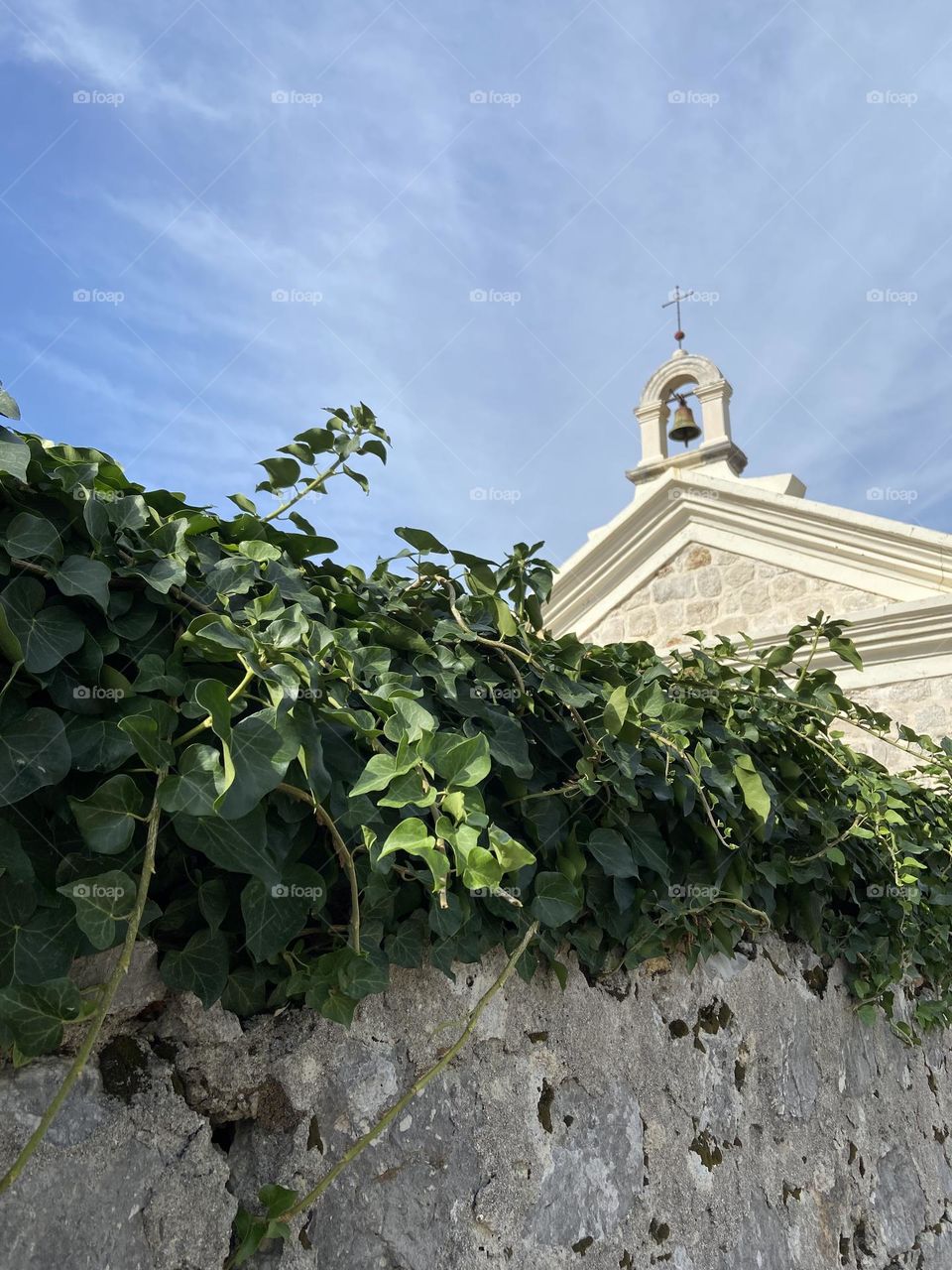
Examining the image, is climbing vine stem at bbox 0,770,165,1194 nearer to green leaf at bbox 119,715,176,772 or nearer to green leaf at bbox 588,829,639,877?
green leaf at bbox 119,715,176,772

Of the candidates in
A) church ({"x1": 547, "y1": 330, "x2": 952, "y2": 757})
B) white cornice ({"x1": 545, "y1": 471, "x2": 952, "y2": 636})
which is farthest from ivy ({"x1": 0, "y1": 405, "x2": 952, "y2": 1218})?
white cornice ({"x1": 545, "y1": 471, "x2": 952, "y2": 636})

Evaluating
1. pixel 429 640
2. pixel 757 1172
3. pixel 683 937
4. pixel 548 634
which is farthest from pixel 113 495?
pixel 757 1172

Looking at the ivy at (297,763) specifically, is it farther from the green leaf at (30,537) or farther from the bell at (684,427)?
the bell at (684,427)

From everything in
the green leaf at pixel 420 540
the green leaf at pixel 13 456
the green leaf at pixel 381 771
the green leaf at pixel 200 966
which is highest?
the green leaf at pixel 420 540

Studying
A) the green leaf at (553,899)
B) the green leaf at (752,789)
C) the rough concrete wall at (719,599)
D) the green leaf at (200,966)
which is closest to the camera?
the green leaf at (200,966)

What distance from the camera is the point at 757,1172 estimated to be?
2.40 meters

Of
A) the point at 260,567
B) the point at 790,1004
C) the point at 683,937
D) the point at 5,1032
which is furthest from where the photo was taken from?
the point at 790,1004

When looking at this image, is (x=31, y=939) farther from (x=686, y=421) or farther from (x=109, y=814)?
(x=686, y=421)

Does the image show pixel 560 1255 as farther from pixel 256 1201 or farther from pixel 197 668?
pixel 197 668

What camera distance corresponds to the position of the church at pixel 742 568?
23.1 ft

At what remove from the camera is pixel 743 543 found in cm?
823

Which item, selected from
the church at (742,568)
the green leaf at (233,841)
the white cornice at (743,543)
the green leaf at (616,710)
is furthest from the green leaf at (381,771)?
the white cornice at (743,543)

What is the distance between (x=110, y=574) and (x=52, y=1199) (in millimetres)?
738

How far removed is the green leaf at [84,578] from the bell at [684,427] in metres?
8.86
